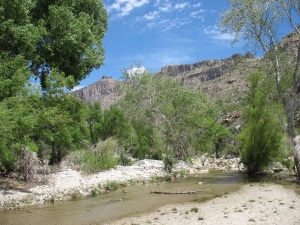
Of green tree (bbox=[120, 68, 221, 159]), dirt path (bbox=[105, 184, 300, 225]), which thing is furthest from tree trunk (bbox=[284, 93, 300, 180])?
green tree (bbox=[120, 68, 221, 159])

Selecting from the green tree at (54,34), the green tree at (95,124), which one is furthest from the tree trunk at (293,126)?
the green tree at (95,124)

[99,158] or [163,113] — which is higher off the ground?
[163,113]

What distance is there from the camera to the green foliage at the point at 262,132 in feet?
82.4

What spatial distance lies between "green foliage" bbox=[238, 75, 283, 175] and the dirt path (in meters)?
9.36

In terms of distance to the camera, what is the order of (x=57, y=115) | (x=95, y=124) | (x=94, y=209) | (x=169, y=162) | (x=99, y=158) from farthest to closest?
1. (x=95, y=124)
2. (x=169, y=162)
3. (x=99, y=158)
4. (x=57, y=115)
5. (x=94, y=209)

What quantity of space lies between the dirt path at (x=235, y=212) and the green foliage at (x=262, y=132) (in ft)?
30.7

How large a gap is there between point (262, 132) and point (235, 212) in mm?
14587

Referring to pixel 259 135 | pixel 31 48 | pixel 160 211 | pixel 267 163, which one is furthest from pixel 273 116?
pixel 31 48

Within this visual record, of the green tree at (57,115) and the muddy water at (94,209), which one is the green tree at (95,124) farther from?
the muddy water at (94,209)

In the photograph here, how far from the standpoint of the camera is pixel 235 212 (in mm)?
12188

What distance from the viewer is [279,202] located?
541 inches

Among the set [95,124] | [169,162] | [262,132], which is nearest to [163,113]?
[169,162]

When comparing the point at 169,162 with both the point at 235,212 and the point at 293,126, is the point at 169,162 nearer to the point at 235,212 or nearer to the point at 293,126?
the point at 293,126

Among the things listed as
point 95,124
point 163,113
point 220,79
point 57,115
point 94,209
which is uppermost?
point 220,79
